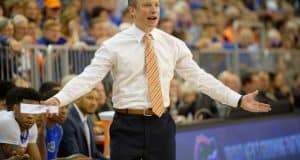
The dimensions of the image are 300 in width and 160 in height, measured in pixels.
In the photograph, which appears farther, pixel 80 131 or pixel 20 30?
pixel 20 30

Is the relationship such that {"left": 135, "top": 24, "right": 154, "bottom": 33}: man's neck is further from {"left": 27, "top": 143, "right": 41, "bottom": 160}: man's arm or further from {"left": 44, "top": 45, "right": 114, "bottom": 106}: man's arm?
{"left": 27, "top": 143, "right": 41, "bottom": 160}: man's arm

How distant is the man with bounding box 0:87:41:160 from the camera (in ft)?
21.0

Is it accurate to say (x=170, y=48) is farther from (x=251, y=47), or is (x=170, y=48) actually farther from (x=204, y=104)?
(x=251, y=47)

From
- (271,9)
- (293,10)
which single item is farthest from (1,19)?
(293,10)

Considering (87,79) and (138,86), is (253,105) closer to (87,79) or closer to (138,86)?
(138,86)

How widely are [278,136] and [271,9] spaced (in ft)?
30.6

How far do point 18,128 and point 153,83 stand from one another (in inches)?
57.4

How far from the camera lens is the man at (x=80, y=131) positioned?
7.52 metres

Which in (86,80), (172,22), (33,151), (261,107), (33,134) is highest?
(172,22)

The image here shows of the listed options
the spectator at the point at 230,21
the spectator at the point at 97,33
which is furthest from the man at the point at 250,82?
the spectator at the point at 97,33

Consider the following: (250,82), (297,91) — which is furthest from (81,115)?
(297,91)

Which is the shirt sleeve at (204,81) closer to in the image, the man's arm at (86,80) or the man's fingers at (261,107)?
the man's fingers at (261,107)

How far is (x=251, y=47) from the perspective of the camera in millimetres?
14594

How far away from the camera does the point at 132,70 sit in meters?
5.92
